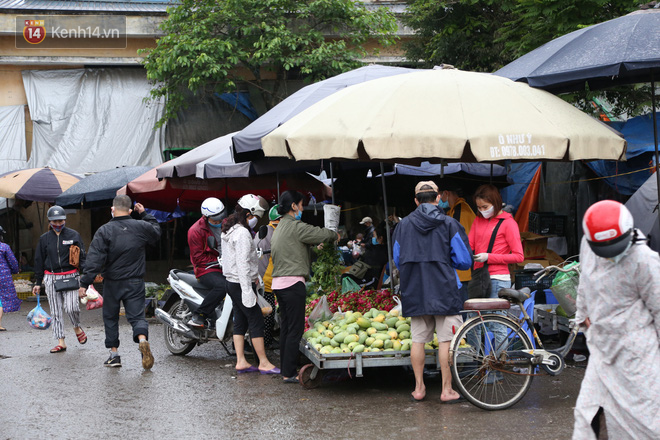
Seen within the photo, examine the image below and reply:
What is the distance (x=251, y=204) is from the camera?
30.1ft

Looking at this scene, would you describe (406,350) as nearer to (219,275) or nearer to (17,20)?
(219,275)

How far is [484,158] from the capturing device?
6.38 m

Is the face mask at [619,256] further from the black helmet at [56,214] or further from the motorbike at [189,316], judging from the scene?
the black helmet at [56,214]

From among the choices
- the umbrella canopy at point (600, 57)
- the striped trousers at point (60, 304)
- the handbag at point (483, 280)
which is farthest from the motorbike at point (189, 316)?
the umbrella canopy at point (600, 57)

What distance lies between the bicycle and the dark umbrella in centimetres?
226

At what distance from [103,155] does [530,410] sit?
17247mm

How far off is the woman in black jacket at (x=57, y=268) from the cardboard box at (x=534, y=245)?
781 cm

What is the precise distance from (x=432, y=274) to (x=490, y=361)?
0.87 metres

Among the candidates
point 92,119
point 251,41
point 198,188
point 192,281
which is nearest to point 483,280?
point 192,281

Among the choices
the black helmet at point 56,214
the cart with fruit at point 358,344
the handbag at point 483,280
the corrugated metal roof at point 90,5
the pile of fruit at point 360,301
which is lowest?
the cart with fruit at point 358,344

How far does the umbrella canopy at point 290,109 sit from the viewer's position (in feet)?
28.2

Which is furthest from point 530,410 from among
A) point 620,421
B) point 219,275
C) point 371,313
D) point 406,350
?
point 219,275

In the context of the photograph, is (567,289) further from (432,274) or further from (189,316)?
(189,316)

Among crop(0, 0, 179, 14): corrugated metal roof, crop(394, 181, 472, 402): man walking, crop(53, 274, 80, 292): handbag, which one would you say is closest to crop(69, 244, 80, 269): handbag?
crop(53, 274, 80, 292): handbag
